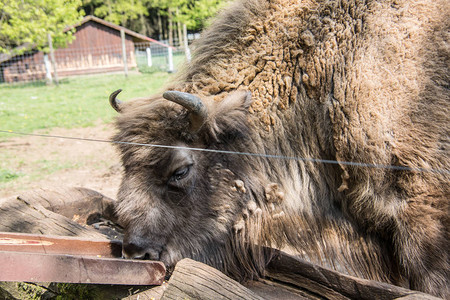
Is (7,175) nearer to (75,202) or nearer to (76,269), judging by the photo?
(75,202)

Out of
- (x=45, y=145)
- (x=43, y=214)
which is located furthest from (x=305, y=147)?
(x=45, y=145)

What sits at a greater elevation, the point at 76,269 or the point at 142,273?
the point at 76,269

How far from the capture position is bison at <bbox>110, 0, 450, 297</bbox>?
2.56m

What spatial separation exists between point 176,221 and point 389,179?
4.70 ft

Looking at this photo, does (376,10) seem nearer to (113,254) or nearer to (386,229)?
(386,229)

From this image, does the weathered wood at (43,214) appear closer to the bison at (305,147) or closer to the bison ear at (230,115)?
the bison at (305,147)

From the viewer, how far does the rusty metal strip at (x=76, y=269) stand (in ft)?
6.93

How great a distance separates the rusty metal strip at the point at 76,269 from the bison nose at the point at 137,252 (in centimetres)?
13

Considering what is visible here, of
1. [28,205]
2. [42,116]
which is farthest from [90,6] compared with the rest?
[28,205]

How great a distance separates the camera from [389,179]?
262cm

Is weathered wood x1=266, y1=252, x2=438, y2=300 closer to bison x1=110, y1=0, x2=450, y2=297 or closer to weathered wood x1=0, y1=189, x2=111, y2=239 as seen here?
bison x1=110, y1=0, x2=450, y2=297

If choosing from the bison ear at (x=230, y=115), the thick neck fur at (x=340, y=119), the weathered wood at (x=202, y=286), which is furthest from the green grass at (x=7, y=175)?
Answer: the weathered wood at (x=202, y=286)

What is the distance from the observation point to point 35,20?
1736 centimetres

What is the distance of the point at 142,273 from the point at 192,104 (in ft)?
3.49
